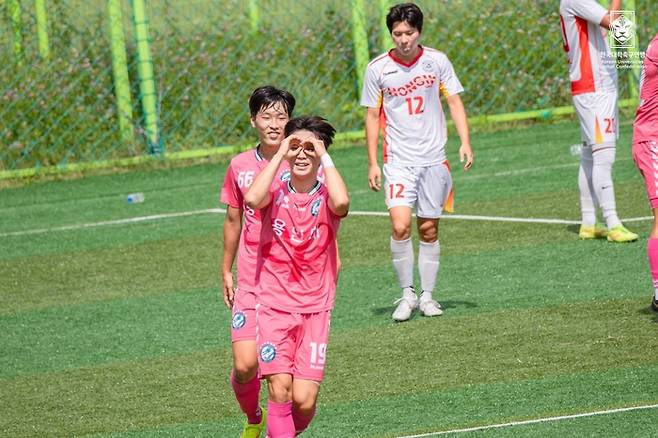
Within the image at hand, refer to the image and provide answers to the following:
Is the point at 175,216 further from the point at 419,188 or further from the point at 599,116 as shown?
the point at 419,188

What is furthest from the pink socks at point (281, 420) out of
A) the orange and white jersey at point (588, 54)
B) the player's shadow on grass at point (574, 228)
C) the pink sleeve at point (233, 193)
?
the orange and white jersey at point (588, 54)

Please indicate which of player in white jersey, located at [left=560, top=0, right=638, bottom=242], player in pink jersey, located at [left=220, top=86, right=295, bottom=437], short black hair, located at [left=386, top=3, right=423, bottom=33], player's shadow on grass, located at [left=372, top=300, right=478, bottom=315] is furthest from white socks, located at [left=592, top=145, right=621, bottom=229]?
player in pink jersey, located at [left=220, top=86, right=295, bottom=437]

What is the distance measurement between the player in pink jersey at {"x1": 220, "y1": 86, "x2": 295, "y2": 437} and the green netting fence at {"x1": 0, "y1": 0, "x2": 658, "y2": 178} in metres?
10.3

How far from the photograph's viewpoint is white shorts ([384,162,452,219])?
980 centimetres

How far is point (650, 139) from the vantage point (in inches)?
357

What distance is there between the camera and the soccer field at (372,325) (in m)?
7.47

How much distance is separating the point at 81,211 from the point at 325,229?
28.8 ft

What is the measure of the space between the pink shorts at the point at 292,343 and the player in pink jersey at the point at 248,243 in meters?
0.53

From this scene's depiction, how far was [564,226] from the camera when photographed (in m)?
12.3

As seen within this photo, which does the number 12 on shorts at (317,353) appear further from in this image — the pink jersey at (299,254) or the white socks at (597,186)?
the white socks at (597,186)

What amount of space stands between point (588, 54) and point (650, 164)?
3.05 m

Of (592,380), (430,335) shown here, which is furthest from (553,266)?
(592,380)

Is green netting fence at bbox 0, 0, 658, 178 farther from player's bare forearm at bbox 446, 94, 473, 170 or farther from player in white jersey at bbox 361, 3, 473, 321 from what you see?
player's bare forearm at bbox 446, 94, 473, 170

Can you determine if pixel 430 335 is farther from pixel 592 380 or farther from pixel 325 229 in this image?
pixel 325 229
